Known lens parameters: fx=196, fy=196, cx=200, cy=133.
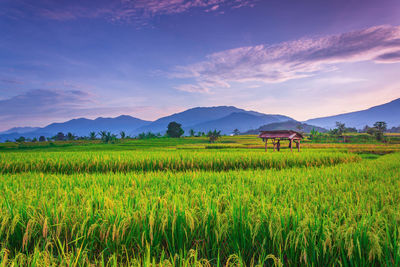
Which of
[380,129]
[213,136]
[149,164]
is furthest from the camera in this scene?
[380,129]

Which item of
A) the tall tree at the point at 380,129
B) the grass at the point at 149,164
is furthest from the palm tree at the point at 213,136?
the tall tree at the point at 380,129

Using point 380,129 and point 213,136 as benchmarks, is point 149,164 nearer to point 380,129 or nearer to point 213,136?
point 213,136

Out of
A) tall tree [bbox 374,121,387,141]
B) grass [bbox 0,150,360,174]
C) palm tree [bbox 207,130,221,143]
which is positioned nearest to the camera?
grass [bbox 0,150,360,174]

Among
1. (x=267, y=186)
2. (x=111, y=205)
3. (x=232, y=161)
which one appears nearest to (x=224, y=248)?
(x=111, y=205)

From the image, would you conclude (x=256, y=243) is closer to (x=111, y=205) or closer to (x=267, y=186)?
(x=111, y=205)

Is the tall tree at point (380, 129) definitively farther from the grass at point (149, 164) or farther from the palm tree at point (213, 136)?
the grass at point (149, 164)

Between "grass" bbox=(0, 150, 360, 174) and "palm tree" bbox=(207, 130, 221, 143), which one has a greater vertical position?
"palm tree" bbox=(207, 130, 221, 143)

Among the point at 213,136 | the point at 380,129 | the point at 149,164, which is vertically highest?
the point at 213,136

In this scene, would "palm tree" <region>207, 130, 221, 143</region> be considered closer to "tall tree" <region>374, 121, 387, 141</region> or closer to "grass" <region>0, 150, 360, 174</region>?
"grass" <region>0, 150, 360, 174</region>

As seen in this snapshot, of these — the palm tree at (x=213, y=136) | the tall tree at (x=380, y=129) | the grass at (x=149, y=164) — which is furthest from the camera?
the tall tree at (x=380, y=129)

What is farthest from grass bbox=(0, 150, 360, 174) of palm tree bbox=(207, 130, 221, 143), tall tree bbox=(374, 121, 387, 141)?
tall tree bbox=(374, 121, 387, 141)

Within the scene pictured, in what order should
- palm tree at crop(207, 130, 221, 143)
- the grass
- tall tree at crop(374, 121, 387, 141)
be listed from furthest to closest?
→ 1. tall tree at crop(374, 121, 387, 141)
2. palm tree at crop(207, 130, 221, 143)
3. the grass

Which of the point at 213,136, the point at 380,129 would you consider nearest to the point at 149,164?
the point at 213,136

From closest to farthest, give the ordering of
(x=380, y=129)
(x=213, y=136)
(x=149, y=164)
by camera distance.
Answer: (x=149, y=164) < (x=213, y=136) < (x=380, y=129)
